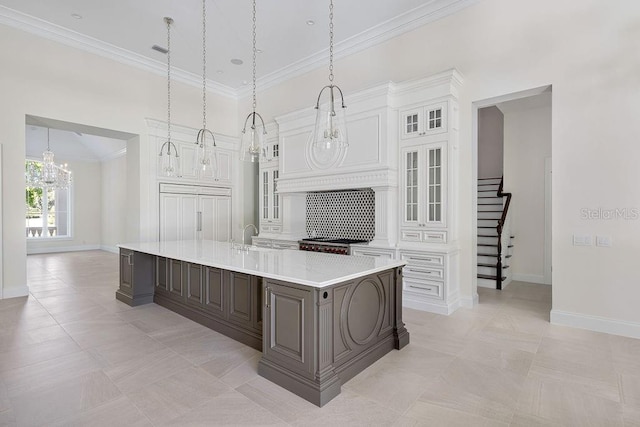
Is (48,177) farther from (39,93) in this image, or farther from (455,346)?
(455,346)

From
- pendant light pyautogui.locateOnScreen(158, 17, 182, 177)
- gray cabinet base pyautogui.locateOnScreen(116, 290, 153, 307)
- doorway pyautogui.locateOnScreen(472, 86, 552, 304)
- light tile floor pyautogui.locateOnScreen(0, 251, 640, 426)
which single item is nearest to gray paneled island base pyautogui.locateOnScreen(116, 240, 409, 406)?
light tile floor pyautogui.locateOnScreen(0, 251, 640, 426)

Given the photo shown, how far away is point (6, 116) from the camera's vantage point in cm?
490

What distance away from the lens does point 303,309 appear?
2355 mm

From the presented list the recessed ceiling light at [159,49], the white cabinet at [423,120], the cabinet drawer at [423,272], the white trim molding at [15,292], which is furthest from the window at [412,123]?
the white trim molding at [15,292]

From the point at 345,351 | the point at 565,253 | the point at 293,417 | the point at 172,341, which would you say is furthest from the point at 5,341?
the point at 565,253

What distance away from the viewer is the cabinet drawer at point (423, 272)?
423 centimetres

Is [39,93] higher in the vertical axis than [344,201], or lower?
higher

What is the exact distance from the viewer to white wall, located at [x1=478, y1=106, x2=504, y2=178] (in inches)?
287

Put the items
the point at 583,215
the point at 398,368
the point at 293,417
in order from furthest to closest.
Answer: the point at 583,215 < the point at 398,368 < the point at 293,417

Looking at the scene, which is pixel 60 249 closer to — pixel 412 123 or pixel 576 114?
pixel 412 123

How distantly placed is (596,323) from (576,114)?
232 centimetres

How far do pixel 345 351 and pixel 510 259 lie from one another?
5030 mm

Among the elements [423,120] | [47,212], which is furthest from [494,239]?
[47,212]

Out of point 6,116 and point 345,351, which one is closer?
point 345,351
